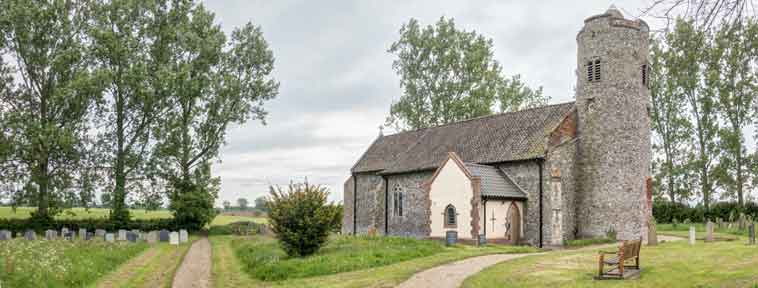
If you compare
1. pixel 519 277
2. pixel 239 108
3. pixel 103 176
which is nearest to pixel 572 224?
pixel 519 277

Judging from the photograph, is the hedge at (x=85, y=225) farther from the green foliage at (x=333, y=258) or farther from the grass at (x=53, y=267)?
the green foliage at (x=333, y=258)

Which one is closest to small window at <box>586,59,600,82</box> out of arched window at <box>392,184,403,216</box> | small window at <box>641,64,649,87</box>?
small window at <box>641,64,649,87</box>

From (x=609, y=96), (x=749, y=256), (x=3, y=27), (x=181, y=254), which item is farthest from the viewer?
(x=3, y=27)

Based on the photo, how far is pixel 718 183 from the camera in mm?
49906

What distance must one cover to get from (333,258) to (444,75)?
40.0 m

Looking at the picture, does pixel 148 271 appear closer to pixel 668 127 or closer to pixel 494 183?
pixel 494 183

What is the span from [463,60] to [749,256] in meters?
41.4

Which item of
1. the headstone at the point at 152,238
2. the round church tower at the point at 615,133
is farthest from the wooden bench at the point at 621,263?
the headstone at the point at 152,238

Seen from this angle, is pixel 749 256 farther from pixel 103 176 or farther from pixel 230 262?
pixel 103 176

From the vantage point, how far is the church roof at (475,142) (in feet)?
115

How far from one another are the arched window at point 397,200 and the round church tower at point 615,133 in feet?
39.0

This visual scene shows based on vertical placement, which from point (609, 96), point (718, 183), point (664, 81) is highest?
point (664, 81)

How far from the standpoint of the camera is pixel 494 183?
33125 millimetres

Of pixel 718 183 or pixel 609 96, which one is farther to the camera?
pixel 718 183
